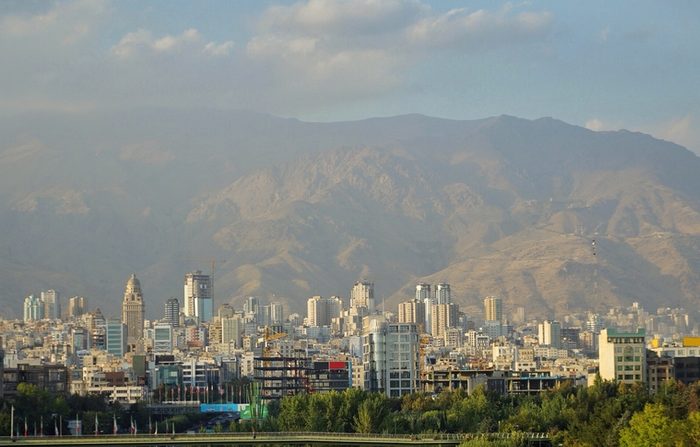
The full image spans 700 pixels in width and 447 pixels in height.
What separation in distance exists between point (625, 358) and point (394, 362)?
56.6 ft

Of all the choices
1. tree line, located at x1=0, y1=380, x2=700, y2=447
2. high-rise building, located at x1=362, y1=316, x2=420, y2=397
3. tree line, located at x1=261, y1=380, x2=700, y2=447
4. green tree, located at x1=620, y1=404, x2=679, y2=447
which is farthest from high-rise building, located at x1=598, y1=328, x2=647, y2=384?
green tree, located at x1=620, y1=404, x2=679, y2=447

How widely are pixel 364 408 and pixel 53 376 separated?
4904cm

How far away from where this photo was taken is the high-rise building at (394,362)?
401 feet

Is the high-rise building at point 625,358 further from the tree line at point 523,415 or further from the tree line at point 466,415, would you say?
the tree line at point 523,415

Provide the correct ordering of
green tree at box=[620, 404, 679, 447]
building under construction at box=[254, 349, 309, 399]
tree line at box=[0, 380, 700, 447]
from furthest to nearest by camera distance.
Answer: building under construction at box=[254, 349, 309, 399] → tree line at box=[0, 380, 700, 447] → green tree at box=[620, 404, 679, 447]

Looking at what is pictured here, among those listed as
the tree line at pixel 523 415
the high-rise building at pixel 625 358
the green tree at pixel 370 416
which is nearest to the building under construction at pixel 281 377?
the high-rise building at pixel 625 358

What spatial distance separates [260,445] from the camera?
74.2m

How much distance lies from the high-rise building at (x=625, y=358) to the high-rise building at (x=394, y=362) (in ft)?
43.8

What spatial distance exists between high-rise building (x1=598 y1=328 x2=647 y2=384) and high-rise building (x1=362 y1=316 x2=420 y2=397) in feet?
43.8

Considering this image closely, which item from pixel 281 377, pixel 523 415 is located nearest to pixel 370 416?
pixel 523 415

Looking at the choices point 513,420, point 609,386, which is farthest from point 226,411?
point 513,420

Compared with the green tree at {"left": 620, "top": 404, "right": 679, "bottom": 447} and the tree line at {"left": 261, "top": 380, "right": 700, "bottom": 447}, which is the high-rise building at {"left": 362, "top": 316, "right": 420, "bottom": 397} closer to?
the tree line at {"left": 261, "top": 380, "right": 700, "bottom": 447}

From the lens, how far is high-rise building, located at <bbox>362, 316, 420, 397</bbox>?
122125 mm

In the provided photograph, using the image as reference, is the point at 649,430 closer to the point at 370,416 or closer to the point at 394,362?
the point at 370,416
